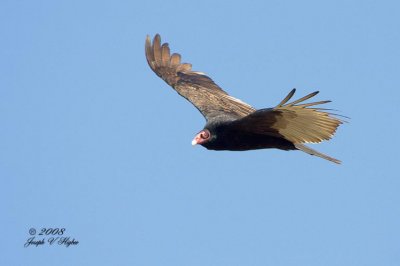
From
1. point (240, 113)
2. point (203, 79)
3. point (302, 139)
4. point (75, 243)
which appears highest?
point (203, 79)

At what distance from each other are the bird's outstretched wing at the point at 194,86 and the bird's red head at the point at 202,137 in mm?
433

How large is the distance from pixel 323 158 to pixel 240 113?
1.86 m

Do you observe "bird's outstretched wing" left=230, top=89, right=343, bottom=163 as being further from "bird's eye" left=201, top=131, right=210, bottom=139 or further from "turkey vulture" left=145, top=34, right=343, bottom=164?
"bird's eye" left=201, top=131, right=210, bottom=139

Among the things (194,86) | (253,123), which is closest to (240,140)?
(253,123)

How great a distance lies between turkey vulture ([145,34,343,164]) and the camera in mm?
8383

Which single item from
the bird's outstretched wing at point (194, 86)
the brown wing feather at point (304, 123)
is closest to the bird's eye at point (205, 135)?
the bird's outstretched wing at point (194, 86)

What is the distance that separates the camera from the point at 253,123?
875cm

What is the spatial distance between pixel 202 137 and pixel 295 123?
1466 millimetres

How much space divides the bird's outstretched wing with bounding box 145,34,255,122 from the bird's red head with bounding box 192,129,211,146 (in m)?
0.43

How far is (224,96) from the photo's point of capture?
11.4 meters

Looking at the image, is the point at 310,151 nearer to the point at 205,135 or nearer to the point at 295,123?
the point at 295,123

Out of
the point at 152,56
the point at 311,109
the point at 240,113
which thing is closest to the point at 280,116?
the point at 311,109

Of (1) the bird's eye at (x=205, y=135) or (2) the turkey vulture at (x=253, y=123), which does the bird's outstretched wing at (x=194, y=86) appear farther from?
(1) the bird's eye at (x=205, y=135)

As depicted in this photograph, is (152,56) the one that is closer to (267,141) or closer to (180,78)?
(180,78)
